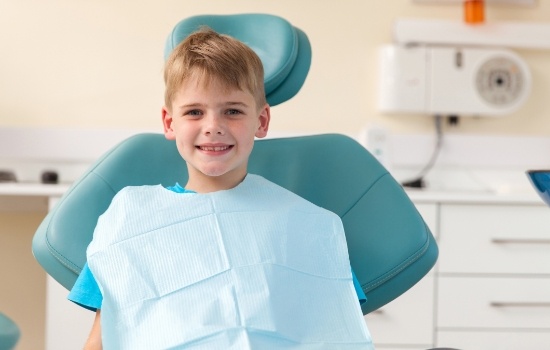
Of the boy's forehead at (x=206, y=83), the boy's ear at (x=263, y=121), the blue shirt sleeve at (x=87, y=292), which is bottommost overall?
the blue shirt sleeve at (x=87, y=292)

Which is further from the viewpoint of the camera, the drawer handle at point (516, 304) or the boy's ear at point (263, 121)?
the drawer handle at point (516, 304)

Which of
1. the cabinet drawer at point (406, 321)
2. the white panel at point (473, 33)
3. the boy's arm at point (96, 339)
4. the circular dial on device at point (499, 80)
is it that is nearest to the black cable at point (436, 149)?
the circular dial on device at point (499, 80)

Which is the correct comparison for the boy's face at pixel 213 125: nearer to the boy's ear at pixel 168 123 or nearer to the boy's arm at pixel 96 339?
the boy's ear at pixel 168 123

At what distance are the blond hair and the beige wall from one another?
1.63 meters

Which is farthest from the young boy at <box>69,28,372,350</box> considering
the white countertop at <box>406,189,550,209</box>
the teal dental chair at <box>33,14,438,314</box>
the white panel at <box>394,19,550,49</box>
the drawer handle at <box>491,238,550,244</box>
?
the white panel at <box>394,19,550,49</box>

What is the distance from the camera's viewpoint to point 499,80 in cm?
347

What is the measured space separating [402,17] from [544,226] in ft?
3.12

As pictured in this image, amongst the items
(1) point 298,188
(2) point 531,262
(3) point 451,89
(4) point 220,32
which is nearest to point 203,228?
(1) point 298,188

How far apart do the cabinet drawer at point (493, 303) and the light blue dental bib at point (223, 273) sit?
139 centimetres

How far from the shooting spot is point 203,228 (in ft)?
5.32

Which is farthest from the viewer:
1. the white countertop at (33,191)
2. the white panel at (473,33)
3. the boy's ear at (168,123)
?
the white panel at (473,33)

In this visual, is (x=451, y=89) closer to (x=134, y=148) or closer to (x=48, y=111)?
(x=48, y=111)

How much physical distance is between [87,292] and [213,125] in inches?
14.2

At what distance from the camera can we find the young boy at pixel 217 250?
4.95 ft
